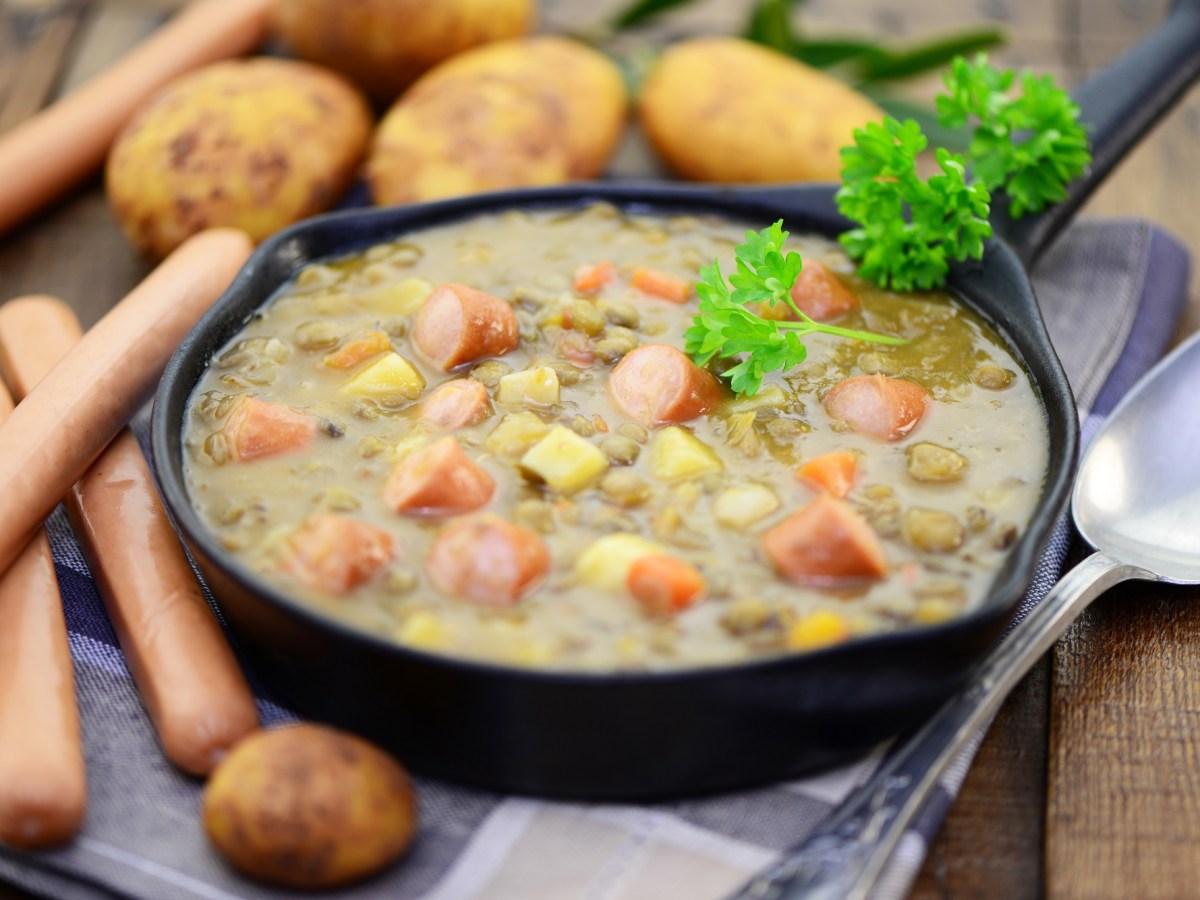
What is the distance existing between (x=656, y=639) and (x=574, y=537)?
0.98ft

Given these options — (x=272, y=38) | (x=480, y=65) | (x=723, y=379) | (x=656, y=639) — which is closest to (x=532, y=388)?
(x=723, y=379)

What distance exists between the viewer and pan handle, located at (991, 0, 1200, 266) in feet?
10.8

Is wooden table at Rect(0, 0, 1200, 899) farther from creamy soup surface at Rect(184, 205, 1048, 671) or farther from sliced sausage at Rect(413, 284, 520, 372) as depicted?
sliced sausage at Rect(413, 284, 520, 372)

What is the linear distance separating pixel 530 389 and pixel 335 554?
645 mm

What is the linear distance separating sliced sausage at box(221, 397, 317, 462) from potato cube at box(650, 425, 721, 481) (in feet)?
2.27

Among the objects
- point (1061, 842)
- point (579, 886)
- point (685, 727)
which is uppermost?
point (685, 727)

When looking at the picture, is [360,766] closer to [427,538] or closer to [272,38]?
[427,538]

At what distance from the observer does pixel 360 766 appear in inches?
81.3

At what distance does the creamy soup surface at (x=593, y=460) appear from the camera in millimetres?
2229

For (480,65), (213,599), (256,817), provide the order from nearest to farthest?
(256,817) < (213,599) < (480,65)

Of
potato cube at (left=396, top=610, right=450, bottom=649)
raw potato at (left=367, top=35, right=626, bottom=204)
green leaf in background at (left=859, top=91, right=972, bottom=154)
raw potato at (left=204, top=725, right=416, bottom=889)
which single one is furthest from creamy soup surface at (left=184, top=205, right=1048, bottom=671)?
green leaf in background at (left=859, top=91, right=972, bottom=154)

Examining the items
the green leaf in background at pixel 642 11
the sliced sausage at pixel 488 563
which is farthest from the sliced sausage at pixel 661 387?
the green leaf in background at pixel 642 11

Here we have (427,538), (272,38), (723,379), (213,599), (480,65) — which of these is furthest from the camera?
(272,38)

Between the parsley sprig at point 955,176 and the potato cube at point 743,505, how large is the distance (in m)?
0.92
